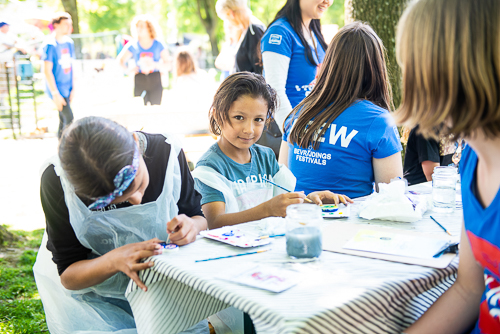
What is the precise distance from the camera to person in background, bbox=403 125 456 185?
3.18 m

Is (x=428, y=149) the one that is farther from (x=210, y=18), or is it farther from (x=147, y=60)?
(x=210, y=18)

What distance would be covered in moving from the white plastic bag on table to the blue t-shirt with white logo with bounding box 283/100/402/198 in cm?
46

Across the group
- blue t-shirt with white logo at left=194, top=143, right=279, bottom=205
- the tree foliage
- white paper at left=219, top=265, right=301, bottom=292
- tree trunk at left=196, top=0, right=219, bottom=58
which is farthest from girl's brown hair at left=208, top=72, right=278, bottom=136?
the tree foliage

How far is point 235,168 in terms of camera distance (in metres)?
2.33

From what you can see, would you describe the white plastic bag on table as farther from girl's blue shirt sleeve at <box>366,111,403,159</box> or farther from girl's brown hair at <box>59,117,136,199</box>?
girl's brown hair at <box>59,117,136,199</box>

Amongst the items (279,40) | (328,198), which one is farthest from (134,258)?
(279,40)

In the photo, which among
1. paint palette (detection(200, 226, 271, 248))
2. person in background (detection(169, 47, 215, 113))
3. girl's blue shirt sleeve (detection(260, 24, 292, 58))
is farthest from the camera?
person in background (detection(169, 47, 215, 113))

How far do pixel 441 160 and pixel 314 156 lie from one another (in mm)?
1310

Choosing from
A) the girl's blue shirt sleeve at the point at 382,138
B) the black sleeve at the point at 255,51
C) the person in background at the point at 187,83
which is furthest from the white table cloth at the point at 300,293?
the person in background at the point at 187,83

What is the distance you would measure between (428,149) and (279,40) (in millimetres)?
1210

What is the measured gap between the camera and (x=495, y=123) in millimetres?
1104

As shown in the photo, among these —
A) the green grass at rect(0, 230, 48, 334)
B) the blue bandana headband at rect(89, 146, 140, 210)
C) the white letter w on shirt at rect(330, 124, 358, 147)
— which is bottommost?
the green grass at rect(0, 230, 48, 334)

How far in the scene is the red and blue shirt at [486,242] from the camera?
1176 mm

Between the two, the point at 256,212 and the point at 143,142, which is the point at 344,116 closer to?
the point at 256,212
